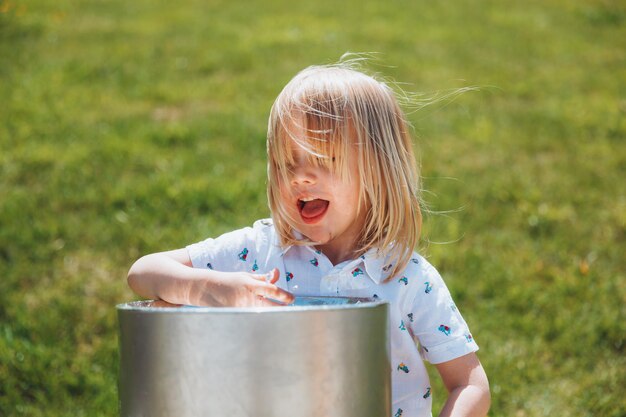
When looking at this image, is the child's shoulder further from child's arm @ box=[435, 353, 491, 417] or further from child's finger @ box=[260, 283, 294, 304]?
child's finger @ box=[260, 283, 294, 304]

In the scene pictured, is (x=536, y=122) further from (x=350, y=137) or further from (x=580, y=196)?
(x=350, y=137)

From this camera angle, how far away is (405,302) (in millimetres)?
1739

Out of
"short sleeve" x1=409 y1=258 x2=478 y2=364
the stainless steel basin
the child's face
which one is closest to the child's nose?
the child's face

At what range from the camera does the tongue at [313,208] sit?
1.72 metres

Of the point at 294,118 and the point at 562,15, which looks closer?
the point at 294,118

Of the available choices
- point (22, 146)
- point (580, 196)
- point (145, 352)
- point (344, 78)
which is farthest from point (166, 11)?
point (145, 352)

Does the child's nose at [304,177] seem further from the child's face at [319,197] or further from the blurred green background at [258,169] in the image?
the blurred green background at [258,169]

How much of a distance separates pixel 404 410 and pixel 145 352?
2.16 ft

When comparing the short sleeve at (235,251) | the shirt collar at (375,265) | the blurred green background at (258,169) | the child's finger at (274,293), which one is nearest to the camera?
the child's finger at (274,293)

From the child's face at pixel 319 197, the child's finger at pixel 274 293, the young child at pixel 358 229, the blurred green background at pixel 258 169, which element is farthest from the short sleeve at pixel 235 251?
the blurred green background at pixel 258 169

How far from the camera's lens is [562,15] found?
743 cm

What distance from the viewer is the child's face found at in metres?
1.71

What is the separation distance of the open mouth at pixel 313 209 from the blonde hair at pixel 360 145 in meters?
0.06

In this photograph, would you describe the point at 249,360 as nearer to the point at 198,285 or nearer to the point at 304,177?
the point at 198,285
